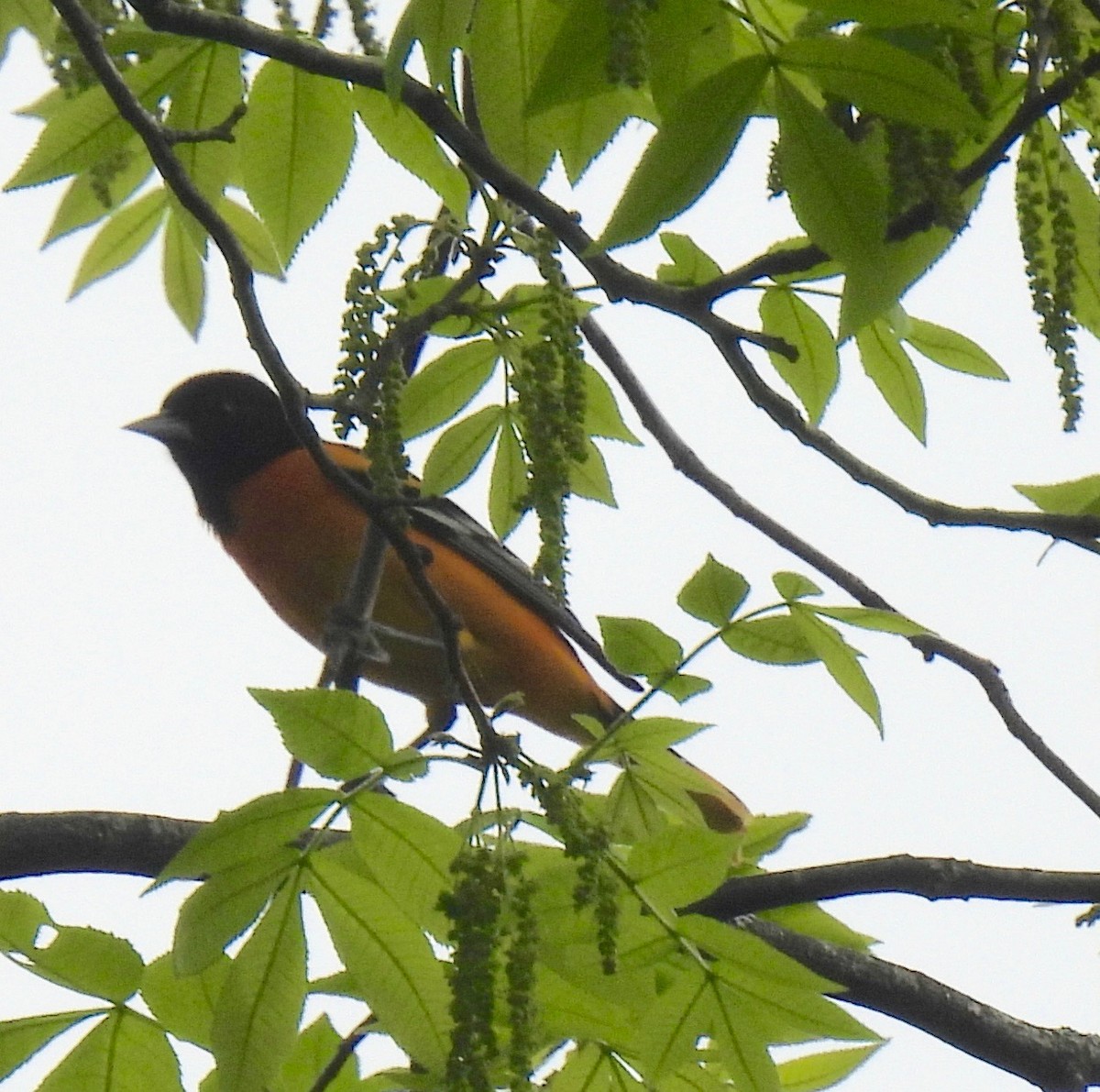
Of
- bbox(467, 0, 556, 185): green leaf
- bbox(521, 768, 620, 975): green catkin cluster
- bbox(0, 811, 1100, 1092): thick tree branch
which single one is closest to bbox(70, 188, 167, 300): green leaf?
bbox(0, 811, 1100, 1092): thick tree branch

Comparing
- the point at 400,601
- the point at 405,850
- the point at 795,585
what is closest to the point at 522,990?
the point at 405,850

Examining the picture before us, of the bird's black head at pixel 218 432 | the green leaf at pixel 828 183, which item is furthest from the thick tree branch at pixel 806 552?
the bird's black head at pixel 218 432

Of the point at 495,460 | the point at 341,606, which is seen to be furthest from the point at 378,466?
the point at 341,606

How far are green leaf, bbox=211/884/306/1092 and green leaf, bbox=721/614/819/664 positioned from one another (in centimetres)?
60

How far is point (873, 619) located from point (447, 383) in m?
0.70

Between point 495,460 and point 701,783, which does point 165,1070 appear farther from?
point 495,460

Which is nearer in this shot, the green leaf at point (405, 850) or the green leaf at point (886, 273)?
the green leaf at point (886, 273)

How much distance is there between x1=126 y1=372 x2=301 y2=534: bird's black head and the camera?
4555 millimetres

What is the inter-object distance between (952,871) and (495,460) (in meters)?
0.83

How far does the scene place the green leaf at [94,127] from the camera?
6.84 ft

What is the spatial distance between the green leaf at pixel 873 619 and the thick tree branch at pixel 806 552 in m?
0.55

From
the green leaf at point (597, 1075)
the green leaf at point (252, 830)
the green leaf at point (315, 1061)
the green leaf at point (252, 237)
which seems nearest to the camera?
the green leaf at point (252, 830)

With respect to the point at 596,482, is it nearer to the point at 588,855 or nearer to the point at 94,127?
the point at 94,127

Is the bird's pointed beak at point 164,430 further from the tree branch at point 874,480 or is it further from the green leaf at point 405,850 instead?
the green leaf at point 405,850
